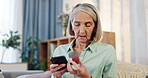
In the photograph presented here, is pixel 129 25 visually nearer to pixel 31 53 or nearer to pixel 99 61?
pixel 99 61

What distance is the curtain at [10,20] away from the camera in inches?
115

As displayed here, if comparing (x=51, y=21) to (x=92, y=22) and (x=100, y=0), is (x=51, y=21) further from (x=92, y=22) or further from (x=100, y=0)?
(x=92, y=22)

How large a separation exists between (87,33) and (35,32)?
239 centimetres

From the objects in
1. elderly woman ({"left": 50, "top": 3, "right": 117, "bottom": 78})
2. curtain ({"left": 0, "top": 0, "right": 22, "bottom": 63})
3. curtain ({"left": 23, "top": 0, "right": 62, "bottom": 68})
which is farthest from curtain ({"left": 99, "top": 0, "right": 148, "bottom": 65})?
curtain ({"left": 0, "top": 0, "right": 22, "bottom": 63})

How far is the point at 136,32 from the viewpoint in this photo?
1749 millimetres

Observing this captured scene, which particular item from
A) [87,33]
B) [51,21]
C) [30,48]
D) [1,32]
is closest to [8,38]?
[1,32]

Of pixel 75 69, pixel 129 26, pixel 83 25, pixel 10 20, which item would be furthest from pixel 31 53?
pixel 75 69

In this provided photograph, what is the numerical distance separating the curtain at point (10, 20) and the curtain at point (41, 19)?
4.6 inches

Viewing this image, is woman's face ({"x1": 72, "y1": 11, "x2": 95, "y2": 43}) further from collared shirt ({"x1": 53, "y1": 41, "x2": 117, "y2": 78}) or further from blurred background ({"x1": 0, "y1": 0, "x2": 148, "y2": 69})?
blurred background ({"x1": 0, "y1": 0, "x2": 148, "y2": 69})

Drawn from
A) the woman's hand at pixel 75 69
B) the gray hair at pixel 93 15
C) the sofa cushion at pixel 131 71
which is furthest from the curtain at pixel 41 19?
the woman's hand at pixel 75 69

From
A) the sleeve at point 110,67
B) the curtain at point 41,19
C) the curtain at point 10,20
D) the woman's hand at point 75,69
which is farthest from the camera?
the curtain at point 41,19

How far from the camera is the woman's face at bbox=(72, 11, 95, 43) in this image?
98cm

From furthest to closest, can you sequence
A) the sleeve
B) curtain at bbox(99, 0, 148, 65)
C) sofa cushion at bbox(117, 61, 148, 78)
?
curtain at bbox(99, 0, 148, 65) → sofa cushion at bbox(117, 61, 148, 78) → the sleeve

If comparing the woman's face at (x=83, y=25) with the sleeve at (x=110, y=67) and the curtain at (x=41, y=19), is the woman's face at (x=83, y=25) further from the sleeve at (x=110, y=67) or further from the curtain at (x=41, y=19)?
the curtain at (x=41, y=19)
